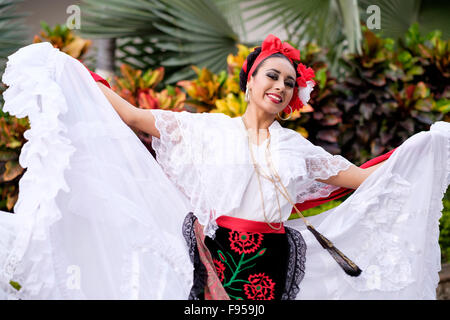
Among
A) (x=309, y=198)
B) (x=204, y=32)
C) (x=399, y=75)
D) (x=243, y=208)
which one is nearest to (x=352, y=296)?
(x=309, y=198)

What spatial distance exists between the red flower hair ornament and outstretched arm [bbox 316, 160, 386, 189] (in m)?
0.41

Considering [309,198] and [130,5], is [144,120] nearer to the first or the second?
[309,198]

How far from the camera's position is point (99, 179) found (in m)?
2.03

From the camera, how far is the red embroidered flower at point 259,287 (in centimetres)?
217

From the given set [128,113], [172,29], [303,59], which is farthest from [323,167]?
[172,29]

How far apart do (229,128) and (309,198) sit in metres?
0.56

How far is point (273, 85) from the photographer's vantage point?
2.31 meters

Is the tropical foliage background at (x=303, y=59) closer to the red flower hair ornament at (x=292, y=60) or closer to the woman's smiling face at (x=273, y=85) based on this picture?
the red flower hair ornament at (x=292, y=60)

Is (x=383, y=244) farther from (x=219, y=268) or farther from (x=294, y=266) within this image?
(x=219, y=268)

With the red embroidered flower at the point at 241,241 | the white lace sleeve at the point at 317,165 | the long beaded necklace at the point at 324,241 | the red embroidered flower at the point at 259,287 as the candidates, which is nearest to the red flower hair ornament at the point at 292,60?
the white lace sleeve at the point at 317,165

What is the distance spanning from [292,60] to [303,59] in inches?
75.5

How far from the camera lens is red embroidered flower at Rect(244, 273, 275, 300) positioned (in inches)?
85.6

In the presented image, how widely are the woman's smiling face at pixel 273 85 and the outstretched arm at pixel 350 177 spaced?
0.42 m

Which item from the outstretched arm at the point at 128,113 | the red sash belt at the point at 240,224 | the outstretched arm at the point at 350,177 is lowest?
the red sash belt at the point at 240,224
